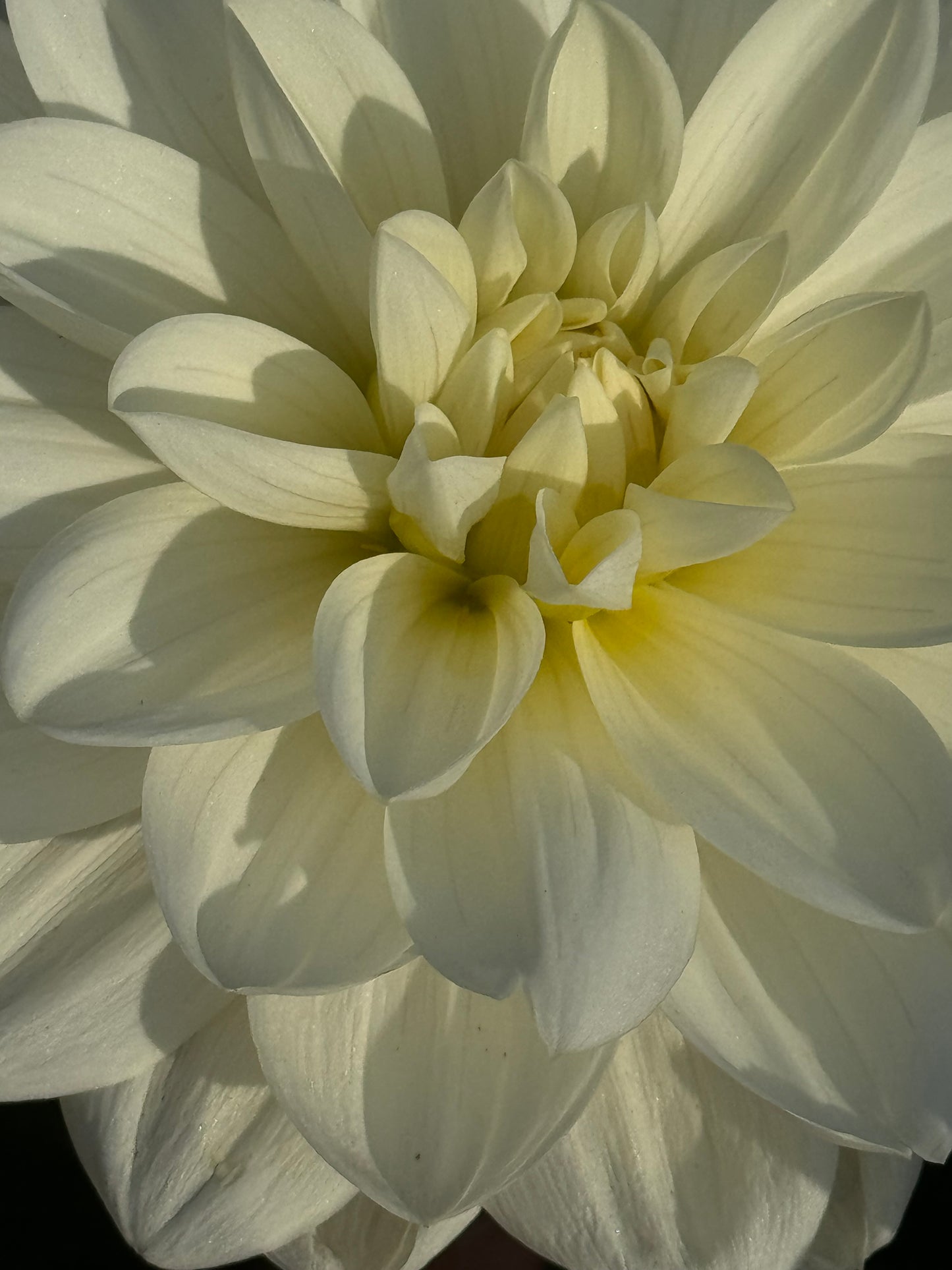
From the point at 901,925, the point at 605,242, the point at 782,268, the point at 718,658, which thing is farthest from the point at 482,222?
the point at 901,925

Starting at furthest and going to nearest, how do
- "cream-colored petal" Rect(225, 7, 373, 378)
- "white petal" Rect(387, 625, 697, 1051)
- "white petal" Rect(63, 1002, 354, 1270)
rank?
"white petal" Rect(63, 1002, 354, 1270), "cream-colored petal" Rect(225, 7, 373, 378), "white petal" Rect(387, 625, 697, 1051)

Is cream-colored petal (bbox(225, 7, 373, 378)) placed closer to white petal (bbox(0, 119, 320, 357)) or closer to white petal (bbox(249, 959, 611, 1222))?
white petal (bbox(0, 119, 320, 357))

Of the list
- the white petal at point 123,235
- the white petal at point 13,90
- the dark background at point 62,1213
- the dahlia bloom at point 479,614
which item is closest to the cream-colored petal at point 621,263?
the dahlia bloom at point 479,614

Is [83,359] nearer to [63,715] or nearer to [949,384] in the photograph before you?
[63,715]

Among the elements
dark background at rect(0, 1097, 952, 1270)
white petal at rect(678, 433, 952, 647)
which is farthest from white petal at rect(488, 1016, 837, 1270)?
dark background at rect(0, 1097, 952, 1270)

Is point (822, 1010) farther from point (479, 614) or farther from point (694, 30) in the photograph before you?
point (694, 30)
